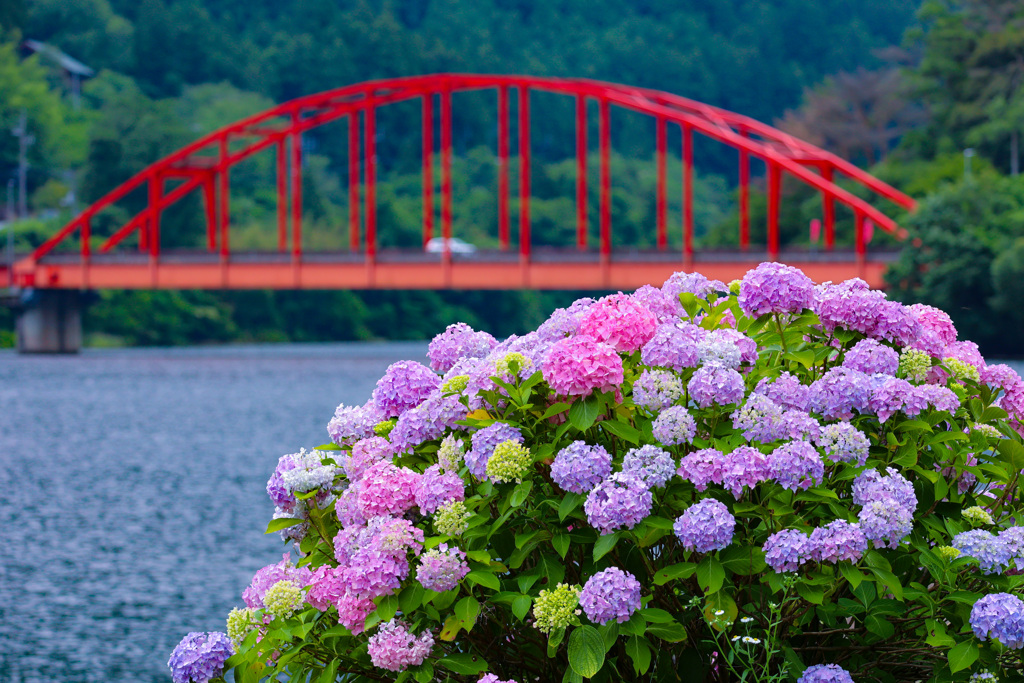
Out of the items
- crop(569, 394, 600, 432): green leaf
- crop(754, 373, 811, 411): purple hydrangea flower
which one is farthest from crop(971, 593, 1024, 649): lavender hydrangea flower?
crop(569, 394, 600, 432): green leaf

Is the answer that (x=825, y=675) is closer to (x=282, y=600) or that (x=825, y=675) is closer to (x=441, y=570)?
(x=441, y=570)

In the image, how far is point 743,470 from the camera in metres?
4.04

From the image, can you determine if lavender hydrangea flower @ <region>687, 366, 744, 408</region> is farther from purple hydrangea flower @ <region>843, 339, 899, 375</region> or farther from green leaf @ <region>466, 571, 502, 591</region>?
green leaf @ <region>466, 571, 502, 591</region>

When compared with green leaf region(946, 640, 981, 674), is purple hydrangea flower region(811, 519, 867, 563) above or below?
above

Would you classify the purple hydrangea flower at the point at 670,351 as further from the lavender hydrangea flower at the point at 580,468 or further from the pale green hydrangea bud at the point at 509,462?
the pale green hydrangea bud at the point at 509,462

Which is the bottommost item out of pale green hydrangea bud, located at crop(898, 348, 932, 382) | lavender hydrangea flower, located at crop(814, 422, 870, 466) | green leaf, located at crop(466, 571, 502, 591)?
green leaf, located at crop(466, 571, 502, 591)

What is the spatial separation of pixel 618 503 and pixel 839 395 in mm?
879

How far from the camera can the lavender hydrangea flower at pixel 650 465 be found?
4.09 metres

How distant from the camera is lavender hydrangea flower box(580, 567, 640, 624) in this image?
397 cm

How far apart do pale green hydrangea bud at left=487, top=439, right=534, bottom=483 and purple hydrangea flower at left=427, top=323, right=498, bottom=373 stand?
2.90 ft

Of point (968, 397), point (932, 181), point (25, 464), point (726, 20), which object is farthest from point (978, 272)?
point (726, 20)

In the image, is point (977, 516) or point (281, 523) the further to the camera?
point (281, 523)

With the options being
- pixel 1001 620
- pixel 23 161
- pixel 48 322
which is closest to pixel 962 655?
pixel 1001 620

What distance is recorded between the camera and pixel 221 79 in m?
125
